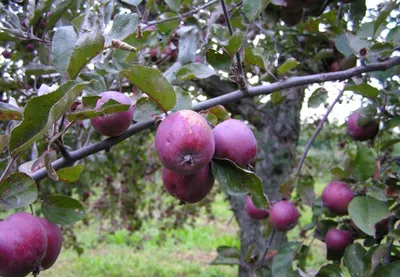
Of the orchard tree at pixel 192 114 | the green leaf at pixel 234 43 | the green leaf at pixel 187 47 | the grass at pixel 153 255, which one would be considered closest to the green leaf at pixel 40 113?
the orchard tree at pixel 192 114

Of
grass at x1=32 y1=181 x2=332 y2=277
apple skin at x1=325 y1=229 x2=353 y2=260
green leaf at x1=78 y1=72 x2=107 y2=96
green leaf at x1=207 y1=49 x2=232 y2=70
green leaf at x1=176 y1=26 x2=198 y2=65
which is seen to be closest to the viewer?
green leaf at x1=78 y1=72 x2=107 y2=96

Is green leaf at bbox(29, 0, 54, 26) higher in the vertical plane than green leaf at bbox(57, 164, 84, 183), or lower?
higher

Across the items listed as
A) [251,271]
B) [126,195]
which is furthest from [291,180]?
[126,195]

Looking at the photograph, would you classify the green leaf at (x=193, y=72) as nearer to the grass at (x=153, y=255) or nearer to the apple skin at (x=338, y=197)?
the apple skin at (x=338, y=197)

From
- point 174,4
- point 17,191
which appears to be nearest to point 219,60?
point 17,191

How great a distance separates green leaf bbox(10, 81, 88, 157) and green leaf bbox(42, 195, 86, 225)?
6.2 inches

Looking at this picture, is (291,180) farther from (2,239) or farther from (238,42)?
(2,239)

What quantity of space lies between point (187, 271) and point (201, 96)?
2938mm

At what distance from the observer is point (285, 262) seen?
5.26ft

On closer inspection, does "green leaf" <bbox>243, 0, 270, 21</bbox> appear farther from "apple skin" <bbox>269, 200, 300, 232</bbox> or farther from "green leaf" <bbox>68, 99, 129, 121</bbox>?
"apple skin" <bbox>269, 200, 300, 232</bbox>

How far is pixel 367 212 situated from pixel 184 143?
0.82 m

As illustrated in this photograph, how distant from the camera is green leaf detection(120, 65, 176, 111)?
0.75 m

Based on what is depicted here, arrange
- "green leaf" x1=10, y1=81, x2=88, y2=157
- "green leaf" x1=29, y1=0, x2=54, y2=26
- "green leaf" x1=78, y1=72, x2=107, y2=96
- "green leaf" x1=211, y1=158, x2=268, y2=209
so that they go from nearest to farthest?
1. "green leaf" x1=10, y1=81, x2=88, y2=157
2. "green leaf" x1=211, y1=158, x2=268, y2=209
3. "green leaf" x1=78, y1=72, x2=107, y2=96
4. "green leaf" x1=29, y1=0, x2=54, y2=26

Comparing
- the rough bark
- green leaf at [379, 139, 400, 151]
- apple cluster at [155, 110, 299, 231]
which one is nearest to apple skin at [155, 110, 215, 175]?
apple cluster at [155, 110, 299, 231]
